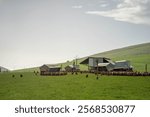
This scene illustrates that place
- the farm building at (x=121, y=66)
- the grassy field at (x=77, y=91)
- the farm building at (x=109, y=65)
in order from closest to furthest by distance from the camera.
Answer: the grassy field at (x=77, y=91) < the farm building at (x=109, y=65) < the farm building at (x=121, y=66)

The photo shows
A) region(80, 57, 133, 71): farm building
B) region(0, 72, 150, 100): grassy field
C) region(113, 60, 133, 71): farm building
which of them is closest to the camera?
region(0, 72, 150, 100): grassy field

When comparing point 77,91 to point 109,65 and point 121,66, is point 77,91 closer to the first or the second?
point 109,65

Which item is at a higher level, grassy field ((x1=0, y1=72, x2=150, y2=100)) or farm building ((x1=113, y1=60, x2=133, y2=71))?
farm building ((x1=113, y1=60, x2=133, y2=71))

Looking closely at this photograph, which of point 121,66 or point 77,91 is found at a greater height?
point 121,66

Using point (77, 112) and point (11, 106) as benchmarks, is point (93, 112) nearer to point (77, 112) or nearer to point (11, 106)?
point (77, 112)

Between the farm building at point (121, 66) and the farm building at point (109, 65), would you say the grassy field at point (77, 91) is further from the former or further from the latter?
the farm building at point (121, 66)

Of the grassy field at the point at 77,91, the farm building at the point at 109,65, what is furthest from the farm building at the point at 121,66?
the grassy field at the point at 77,91

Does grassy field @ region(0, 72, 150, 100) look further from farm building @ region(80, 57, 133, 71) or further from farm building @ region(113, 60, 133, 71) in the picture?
farm building @ region(113, 60, 133, 71)

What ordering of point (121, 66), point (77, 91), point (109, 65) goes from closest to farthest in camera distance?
point (77, 91)
point (109, 65)
point (121, 66)

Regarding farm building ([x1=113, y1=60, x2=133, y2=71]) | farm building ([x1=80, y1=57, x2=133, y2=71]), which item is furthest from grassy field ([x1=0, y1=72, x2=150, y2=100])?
farm building ([x1=113, y1=60, x2=133, y2=71])

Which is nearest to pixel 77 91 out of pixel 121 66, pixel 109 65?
pixel 109 65

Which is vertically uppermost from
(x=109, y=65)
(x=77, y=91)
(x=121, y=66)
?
(x=109, y=65)

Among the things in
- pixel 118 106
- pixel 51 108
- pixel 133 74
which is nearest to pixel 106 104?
pixel 118 106

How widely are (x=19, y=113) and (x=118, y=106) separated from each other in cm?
712
